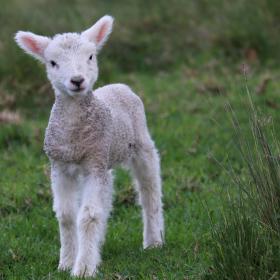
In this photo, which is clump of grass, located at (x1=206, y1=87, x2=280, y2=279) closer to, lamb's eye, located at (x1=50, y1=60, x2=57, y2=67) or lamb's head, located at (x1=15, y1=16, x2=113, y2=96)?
lamb's head, located at (x1=15, y1=16, x2=113, y2=96)

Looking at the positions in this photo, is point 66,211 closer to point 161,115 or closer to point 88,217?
point 88,217

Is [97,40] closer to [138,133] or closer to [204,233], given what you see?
[138,133]

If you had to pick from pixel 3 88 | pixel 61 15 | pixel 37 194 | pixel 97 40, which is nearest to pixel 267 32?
pixel 61 15

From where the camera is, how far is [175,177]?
303 inches

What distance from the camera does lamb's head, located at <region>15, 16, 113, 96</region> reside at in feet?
17.0

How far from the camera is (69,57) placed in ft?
17.3

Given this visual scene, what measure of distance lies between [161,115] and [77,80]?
455 centimetres

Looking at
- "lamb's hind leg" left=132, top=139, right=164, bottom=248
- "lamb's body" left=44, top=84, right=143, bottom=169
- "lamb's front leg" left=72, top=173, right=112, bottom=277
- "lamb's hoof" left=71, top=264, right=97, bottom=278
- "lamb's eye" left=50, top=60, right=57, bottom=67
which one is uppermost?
"lamb's eye" left=50, top=60, right=57, bottom=67

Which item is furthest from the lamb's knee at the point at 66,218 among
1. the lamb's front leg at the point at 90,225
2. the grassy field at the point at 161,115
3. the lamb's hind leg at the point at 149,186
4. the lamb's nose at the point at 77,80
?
the lamb's nose at the point at 77,80

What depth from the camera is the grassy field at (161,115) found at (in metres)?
5.77

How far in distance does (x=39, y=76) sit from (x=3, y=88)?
51cm

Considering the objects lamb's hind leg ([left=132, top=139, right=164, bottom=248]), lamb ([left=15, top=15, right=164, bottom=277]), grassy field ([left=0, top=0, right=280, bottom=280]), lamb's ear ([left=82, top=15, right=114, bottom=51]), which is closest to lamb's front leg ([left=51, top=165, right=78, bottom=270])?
lamb ([left=15, top=15, right=164, bottom=277])

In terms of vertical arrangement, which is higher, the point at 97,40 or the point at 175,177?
the point at 97,40

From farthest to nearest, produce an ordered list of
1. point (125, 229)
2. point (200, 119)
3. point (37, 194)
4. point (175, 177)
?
1. point (200, 119)
2. point (175, 177)
3. point (37, 194)
4. point (125, 229)
